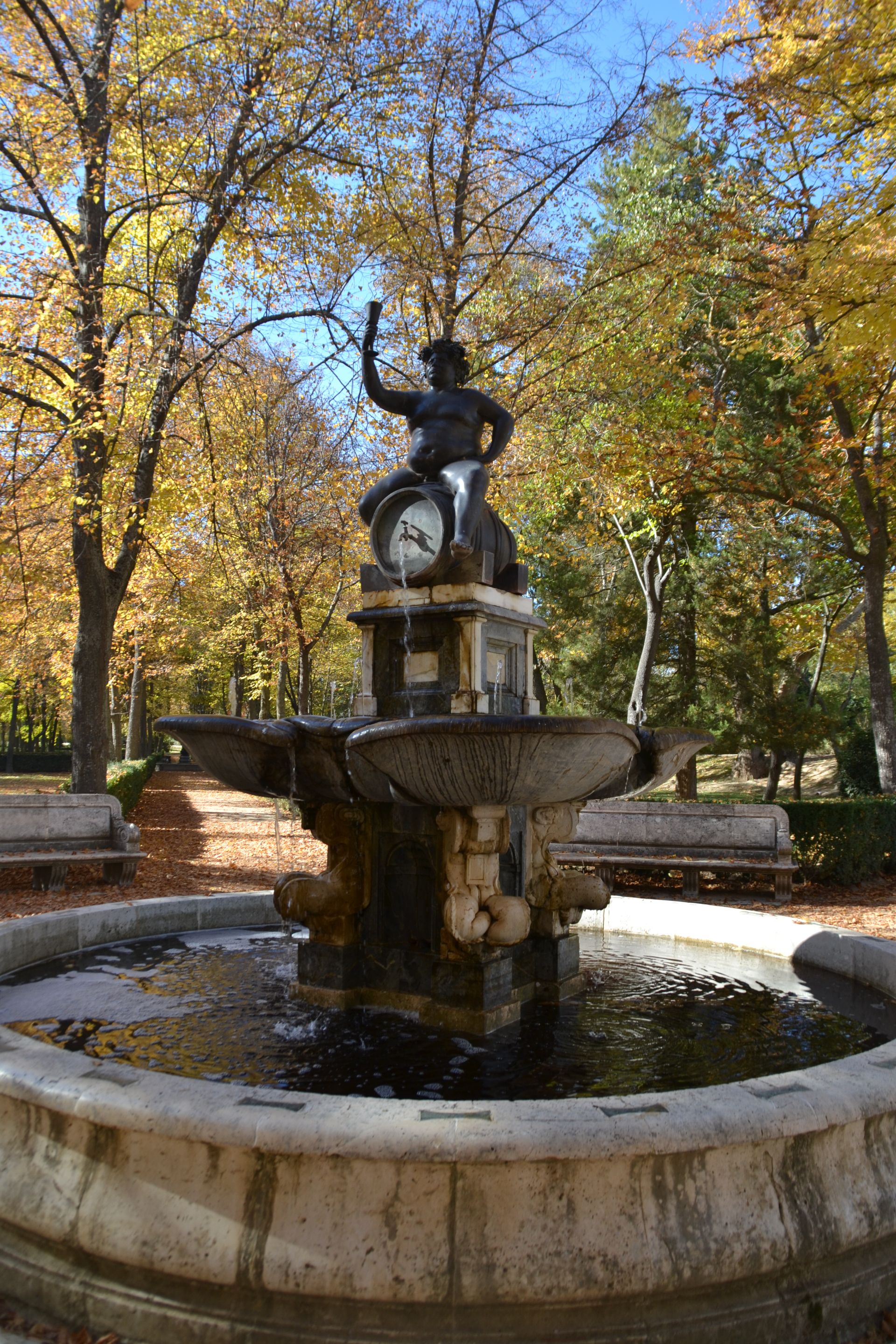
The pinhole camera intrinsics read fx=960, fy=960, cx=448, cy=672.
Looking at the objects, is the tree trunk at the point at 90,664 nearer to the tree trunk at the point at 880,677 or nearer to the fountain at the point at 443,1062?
the fountain at the point at 443,1062

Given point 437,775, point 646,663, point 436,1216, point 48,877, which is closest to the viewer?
point 436,1216

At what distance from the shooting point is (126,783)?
679 inches

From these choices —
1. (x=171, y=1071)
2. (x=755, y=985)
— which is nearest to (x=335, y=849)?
(x=171, y=1071)

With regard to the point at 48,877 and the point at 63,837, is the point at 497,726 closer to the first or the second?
the point at 48,877

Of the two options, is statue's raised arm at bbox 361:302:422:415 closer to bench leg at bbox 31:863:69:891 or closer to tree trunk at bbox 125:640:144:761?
bench leg at bbox 31:863:69:891

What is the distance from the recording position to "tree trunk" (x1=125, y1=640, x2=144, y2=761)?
1102 inches

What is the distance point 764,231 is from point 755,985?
13.5 m

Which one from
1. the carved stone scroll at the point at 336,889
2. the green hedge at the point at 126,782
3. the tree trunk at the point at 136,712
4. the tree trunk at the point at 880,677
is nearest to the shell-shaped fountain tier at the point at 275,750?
the carved stone scroll at the point at 336,889

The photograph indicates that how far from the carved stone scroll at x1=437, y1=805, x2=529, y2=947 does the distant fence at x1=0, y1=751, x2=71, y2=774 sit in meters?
41.2

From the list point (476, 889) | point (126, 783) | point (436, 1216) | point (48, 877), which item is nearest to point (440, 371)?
point (476, 889)

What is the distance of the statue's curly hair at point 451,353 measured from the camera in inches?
242

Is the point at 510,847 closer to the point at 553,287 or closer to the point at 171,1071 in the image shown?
the point at 171,1071

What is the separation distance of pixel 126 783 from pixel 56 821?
656 cm

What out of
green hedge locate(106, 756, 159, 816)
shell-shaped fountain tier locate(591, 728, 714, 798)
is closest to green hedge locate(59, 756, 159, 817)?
green hedge locate(106, 756, 159, 816)
